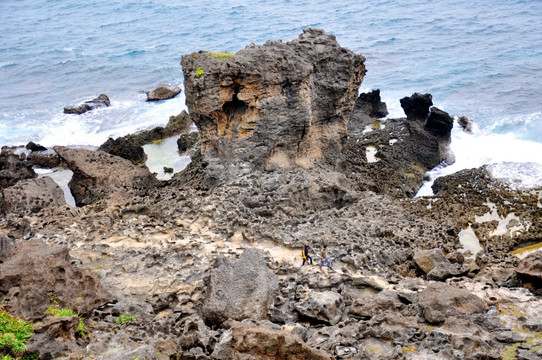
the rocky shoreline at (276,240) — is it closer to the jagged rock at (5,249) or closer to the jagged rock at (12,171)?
the jagged rock at (5,249)

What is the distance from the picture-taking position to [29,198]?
2255cm

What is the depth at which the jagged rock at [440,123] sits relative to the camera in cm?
3244

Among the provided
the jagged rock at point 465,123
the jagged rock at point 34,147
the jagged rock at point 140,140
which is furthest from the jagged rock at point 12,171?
the jagged rock at point 465,123

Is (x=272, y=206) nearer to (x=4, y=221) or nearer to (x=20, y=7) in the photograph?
(x=4, y=221)

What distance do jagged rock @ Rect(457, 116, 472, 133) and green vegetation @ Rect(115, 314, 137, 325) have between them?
30.0 m

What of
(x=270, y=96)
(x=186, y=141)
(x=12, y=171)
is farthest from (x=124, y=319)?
(x=186, y=141)

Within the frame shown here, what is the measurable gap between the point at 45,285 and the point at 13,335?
2.42 m

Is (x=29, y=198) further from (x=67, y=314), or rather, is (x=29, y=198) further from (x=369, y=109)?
(x=369, y=109)

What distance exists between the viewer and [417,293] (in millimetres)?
13992

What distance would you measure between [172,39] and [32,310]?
62.8 m

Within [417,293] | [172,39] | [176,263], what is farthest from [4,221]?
→ [172,39]

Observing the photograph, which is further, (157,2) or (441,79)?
(157,2)

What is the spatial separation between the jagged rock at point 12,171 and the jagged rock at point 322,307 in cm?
2147

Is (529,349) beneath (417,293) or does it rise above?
above
